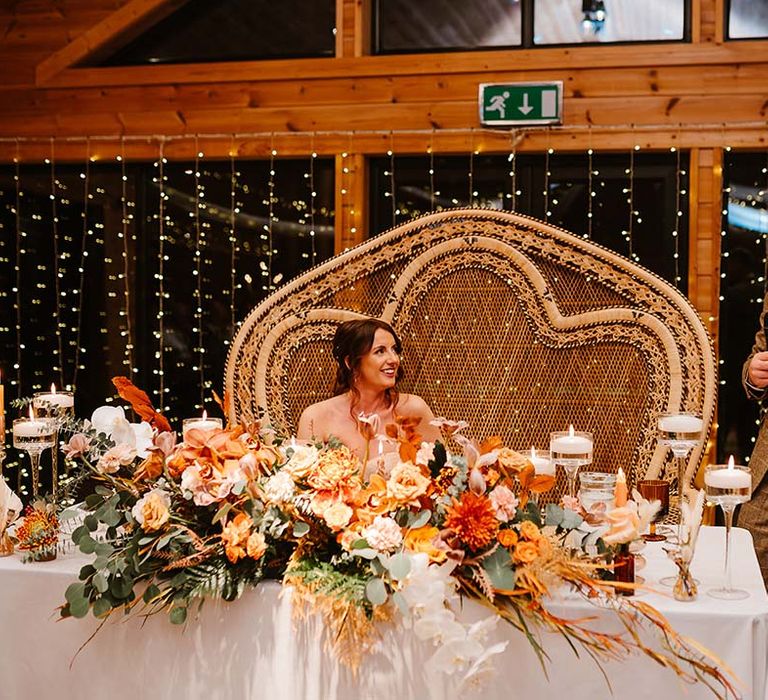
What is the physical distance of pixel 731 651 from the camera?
5.35ft

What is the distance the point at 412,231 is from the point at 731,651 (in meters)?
1.90

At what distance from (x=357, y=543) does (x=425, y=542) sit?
0.12 metres

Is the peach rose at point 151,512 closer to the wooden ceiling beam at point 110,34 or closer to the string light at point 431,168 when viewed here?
the string light at point 431,168

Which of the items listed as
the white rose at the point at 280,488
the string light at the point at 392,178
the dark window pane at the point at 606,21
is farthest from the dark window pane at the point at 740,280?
the white rose at the point at 280,488

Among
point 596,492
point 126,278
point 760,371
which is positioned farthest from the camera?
point 126,278

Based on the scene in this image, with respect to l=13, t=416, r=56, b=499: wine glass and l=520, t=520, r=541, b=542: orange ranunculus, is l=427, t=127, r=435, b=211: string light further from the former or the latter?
l=520, t=520, r=541, b=542: orange ranunculus

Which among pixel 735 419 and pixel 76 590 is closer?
pixel 76 590

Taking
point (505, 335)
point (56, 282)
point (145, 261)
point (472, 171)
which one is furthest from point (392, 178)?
point (56, 282)

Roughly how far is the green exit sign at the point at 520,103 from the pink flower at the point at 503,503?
2709mm

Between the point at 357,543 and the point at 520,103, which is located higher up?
the point at 520,103

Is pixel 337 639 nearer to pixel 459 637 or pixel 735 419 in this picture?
pixel 459 637

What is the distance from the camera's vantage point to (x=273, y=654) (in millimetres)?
1763

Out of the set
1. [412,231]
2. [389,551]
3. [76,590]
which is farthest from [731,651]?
[412,231]

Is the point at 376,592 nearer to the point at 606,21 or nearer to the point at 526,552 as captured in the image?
the point at 526,552
